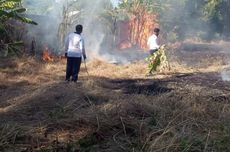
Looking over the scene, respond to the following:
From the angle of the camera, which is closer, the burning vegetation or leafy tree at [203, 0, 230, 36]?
the burning vegetation

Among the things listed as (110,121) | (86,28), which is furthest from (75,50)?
(86,28)

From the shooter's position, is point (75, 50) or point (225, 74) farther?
point (225, 74)

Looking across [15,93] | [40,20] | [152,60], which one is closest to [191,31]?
[40,20]

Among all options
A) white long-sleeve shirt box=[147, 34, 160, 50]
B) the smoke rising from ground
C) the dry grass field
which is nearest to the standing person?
the dry grass field

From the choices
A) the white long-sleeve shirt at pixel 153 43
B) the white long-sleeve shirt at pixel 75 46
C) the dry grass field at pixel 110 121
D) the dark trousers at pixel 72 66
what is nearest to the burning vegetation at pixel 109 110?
the dry grass field at pixel 110 121

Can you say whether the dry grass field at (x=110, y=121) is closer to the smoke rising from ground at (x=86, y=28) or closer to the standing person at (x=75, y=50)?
the standing person at (x=75, y=50)

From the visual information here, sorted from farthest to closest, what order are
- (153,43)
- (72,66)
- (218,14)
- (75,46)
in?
1. (218,14)
2. (153,43)
3. (72,66)
4. (75,46)

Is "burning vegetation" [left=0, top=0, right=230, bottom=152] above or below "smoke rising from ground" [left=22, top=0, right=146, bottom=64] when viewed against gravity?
below

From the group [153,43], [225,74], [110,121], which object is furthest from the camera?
[153,43]

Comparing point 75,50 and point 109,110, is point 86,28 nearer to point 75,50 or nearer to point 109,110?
point 75,50

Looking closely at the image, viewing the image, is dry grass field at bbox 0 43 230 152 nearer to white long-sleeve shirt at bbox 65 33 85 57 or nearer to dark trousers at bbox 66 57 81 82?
dark trousers at bbox 66 57 81 82

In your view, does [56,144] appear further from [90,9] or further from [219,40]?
[219,40]

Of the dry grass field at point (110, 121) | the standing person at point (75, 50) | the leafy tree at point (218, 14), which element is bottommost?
the dry grass field at point (110, 121)

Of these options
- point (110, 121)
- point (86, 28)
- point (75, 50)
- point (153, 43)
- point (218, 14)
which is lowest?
point (110, 121)
